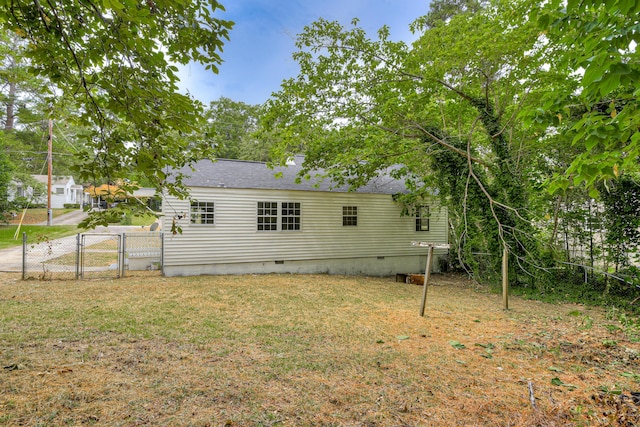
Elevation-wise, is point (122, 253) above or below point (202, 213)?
below

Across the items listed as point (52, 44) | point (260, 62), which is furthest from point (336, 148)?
point (52, 44)

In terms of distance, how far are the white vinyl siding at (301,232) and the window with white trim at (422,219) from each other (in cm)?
24

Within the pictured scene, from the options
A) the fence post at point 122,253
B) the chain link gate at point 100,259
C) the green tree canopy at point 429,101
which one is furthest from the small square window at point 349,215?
the chain link gate at point 100,259

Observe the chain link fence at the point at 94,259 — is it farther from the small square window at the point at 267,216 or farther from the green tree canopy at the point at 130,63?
the green tree canopy at the point at 130,63

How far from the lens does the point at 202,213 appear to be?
32.7 ft

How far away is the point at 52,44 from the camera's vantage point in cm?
326

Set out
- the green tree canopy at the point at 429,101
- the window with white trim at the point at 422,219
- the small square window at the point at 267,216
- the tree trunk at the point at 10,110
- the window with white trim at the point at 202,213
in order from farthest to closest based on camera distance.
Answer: the tree trunk at the point at 10,110, the window with white trim at the point at 422,219, the small square window at the point at 267,216, the window with white trim at the point at 202,213, the green tree canopy at the point at 429,101

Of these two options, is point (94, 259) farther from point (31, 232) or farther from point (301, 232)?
point (31, 232)

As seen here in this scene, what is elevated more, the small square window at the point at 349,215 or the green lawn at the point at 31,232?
the small square window at the point at 349,215

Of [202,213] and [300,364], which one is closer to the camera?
[300,364]

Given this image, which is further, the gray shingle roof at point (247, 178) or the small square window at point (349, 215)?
the small square window at point (349, 215)

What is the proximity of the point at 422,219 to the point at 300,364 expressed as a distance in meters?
11.4

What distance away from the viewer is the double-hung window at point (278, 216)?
1097cm

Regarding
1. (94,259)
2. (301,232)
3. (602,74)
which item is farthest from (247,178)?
(602,74)
